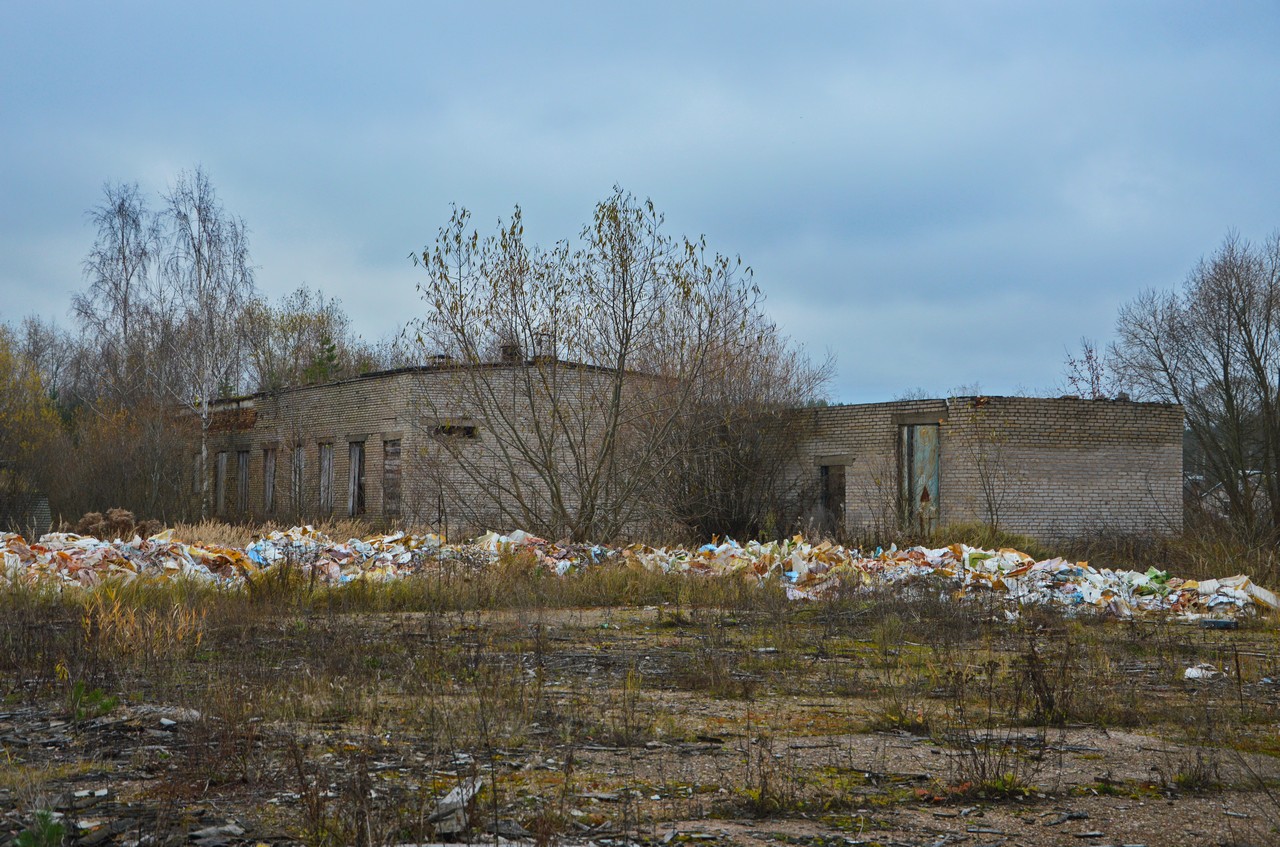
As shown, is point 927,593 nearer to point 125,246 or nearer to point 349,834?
point 349,834

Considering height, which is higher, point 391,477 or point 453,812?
point 391,477

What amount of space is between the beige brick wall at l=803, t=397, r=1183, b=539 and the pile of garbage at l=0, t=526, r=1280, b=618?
24.9ft

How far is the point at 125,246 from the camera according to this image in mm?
32844

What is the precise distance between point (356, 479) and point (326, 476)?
177 cm

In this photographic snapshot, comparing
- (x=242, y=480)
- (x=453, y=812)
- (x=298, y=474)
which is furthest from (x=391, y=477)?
(x=453, y=812)

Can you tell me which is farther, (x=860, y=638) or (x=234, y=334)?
(x=234, y=334)

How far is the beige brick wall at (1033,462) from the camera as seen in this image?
22.6 meters

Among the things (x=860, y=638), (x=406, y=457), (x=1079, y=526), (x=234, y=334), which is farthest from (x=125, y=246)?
(x=860, y=638)

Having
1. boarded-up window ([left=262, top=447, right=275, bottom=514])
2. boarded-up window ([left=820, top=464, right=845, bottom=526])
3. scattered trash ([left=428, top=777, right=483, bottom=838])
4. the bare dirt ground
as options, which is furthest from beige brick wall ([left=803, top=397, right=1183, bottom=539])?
scattered trash ([left=428, top=777, right=483, bottom=838])

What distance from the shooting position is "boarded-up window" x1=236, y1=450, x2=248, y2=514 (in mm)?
33750

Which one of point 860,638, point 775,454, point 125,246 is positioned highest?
point 125,246

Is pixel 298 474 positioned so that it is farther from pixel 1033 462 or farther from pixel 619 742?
pixel 619 742

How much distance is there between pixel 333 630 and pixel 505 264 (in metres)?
8.23

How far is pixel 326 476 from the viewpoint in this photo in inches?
1211
